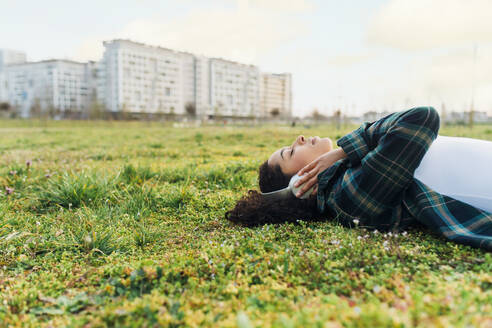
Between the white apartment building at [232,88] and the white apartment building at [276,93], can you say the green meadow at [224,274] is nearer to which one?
the white apartment building at [232,88]

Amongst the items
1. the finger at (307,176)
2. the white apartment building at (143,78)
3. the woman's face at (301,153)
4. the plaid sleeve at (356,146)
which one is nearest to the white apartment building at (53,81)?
the white apartment building at (143,78)

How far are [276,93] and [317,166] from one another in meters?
156

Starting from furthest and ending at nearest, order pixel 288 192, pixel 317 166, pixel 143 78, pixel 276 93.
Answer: pixel 276 93
pixel 143 78
pixel 288 192
pixel 317 166

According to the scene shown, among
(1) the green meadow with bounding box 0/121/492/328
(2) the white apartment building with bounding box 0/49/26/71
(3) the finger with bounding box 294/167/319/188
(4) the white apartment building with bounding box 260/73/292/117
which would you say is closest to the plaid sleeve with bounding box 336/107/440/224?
(1) the green meadow with bounding box 0/121/492/328

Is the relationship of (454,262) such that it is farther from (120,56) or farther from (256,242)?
(120,56)

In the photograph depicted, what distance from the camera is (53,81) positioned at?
116 metres

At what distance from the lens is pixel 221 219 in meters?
3.58

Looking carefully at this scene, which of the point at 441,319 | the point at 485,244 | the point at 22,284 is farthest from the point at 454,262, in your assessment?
the point at 22,284

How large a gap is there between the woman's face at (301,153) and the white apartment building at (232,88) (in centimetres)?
11928

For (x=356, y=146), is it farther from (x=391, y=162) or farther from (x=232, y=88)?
(x=232, y=88)

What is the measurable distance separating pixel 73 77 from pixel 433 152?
13319 cm

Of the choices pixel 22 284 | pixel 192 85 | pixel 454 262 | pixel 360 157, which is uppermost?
pixel 192 85

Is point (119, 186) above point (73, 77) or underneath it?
underneath

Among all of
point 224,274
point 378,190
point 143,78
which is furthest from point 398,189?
point 143,78
